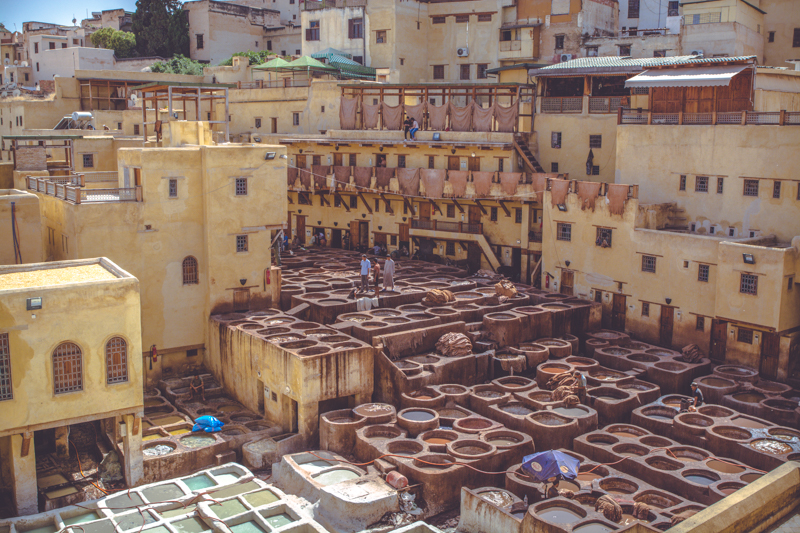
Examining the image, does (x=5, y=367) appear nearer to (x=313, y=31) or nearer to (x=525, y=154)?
(x=525, y=154)

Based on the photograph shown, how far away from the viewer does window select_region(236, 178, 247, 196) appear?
33.4 meters

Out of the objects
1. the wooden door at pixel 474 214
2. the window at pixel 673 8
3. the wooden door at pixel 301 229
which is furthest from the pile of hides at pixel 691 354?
the wooden door at pixel 301 229

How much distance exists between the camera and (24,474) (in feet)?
73.4

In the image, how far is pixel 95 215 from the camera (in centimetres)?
3047

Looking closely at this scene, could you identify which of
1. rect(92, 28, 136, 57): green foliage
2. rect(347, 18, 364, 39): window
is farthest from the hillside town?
rect(92, 28, 136, 57): green foliage

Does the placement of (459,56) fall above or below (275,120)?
above

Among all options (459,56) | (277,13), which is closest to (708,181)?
(459,56)

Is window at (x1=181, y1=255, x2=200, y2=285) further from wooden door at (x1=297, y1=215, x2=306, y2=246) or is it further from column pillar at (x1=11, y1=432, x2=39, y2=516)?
wooden door at (x1=297, y1=215, x2=306, y2=246)

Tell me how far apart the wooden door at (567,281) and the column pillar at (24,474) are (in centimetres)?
2621

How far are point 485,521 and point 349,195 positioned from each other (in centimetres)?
3138

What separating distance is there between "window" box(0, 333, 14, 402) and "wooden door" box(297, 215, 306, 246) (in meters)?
32.5

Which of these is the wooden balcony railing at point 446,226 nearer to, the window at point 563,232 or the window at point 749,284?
the window at point 563,232

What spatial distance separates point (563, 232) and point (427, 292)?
26.3 ft

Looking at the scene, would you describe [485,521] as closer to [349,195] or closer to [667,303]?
[667,303]
